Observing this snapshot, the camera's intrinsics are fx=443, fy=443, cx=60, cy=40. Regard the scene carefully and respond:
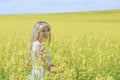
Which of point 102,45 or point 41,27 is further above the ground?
point 41,27

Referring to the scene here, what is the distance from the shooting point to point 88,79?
233 inches

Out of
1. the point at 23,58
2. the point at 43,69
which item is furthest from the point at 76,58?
the point at 43,69

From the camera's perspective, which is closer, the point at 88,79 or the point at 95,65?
the point at 88,79

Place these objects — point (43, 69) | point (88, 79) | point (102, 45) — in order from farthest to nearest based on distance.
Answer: point (102, 45) → point (88, 79) → point (43, 69)

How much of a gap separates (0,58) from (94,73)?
1491 mm

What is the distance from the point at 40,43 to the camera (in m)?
5.46

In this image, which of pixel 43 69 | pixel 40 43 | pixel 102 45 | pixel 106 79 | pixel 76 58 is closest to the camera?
pixel 106 79

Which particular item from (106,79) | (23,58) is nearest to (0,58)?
(23,58)

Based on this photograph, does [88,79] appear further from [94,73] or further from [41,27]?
[41,27]

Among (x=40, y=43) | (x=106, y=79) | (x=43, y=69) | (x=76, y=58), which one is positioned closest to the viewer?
(x=106, y=79)

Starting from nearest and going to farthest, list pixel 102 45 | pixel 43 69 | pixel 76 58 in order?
pixel 43 69 < pixel 76 58 < pixel 102 45

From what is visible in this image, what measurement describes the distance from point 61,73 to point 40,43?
1.30 metres

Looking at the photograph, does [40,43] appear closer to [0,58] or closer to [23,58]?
[23,58]

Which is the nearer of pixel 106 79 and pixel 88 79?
pixel 106 79
